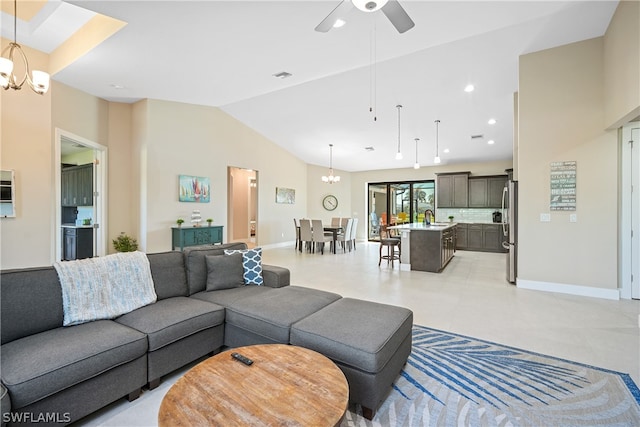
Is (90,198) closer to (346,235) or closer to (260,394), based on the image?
(346,235)

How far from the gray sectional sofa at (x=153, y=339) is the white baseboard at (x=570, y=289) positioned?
345 cm

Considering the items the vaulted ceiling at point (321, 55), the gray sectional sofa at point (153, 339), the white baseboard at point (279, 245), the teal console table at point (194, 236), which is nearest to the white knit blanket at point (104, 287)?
the gray sectional sofa at point (153, 339)

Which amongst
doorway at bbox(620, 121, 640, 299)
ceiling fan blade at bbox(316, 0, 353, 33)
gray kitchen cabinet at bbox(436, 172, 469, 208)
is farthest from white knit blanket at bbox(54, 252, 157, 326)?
gray kitchen cabinet at bbox(436, 172, 469, 208)

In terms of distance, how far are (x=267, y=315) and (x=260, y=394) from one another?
2.96 feet

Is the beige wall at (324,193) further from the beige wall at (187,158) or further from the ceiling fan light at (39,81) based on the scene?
the ceiling fan light at (39,81)

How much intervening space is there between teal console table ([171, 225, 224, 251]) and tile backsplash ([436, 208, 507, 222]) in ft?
22.9

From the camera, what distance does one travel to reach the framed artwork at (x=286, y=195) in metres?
9.75

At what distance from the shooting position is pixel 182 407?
1.25 meters

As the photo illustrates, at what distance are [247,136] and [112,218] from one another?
397 cm

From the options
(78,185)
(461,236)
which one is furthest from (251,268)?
(461,236)

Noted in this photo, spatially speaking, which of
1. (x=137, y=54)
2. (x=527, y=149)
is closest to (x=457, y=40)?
(x=527, y=149)

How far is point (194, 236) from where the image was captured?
6734mm

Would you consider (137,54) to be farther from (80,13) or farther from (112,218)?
(112,218)

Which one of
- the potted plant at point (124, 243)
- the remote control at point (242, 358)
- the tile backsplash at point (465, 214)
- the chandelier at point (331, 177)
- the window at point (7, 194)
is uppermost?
the chandelier at point (331, 177)
